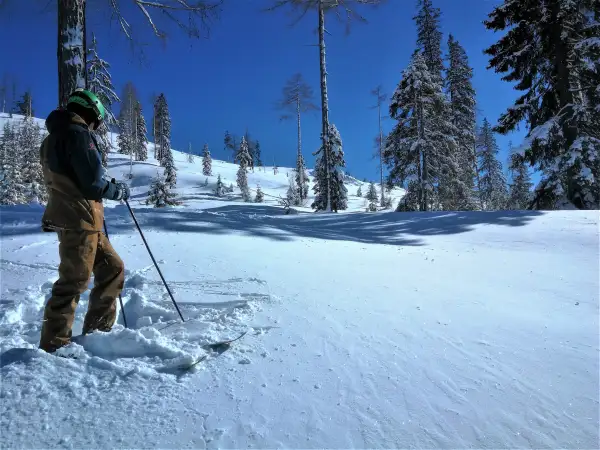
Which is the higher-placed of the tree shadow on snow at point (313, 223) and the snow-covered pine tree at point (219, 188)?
the snow-covered pine tree at point (219, 188)

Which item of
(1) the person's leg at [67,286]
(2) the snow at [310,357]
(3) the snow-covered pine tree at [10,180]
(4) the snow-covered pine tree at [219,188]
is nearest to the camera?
(2) the snow at [310,357]

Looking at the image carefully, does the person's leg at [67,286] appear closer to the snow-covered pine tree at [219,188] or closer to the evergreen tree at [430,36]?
the evergreen tree at [430,36]

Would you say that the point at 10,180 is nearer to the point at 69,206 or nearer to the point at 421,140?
the point at 421,140

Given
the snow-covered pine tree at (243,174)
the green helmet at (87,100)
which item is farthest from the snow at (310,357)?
the snow-covered pine tree at (243,174)

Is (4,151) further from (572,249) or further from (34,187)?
(572,249)

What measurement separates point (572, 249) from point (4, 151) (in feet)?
141

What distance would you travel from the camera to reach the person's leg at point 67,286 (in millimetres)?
2237

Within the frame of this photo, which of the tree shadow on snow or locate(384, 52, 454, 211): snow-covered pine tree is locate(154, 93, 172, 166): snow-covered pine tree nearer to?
locate(384, 52, 454, 211): snow-covered pine tree

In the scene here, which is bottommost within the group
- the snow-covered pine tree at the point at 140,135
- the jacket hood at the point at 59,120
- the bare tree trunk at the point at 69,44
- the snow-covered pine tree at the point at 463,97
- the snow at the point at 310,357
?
the snow at the point at 310,357

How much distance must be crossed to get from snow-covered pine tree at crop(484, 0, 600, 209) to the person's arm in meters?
11.7

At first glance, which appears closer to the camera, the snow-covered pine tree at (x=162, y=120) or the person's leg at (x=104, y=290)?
the person's leg at (x=104, y=290)

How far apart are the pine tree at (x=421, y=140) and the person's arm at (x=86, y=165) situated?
17.4 metres

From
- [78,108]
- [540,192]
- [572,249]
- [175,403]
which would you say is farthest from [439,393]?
[540,192]

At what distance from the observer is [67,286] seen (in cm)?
234
